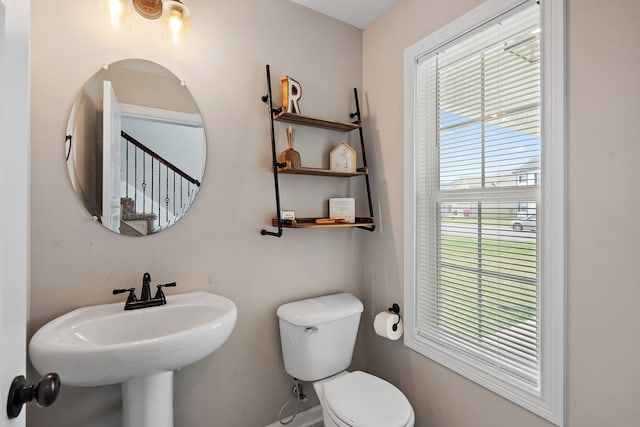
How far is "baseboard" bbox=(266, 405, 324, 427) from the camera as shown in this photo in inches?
70.7

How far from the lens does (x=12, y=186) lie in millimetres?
551

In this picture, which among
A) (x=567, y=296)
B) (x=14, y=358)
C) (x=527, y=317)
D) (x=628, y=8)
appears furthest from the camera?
(x=527, y=317)

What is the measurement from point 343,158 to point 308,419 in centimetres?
156

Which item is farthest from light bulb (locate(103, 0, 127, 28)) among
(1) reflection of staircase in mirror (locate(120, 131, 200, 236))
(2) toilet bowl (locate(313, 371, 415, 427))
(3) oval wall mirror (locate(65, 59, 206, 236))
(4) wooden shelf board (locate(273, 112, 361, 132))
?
(2) toilet bowl (locate(313, 371, 415, 427))

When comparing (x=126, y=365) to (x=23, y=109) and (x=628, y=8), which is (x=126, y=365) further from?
(x=628, y=8)

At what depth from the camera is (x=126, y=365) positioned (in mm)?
1015

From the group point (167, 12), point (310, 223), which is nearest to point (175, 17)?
point (167, 12)

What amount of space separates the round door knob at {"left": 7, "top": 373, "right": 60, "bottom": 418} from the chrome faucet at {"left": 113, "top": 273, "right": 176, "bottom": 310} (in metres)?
0.77

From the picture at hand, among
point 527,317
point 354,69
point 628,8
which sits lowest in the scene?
point 527,317

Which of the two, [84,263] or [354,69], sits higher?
[354,69]

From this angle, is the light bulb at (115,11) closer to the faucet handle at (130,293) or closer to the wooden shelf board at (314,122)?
the wooden shelf board at (314,122)

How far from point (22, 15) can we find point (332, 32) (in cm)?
168

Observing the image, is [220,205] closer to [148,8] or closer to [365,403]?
[148,8]

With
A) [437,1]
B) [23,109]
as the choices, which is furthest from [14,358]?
[437,1]
